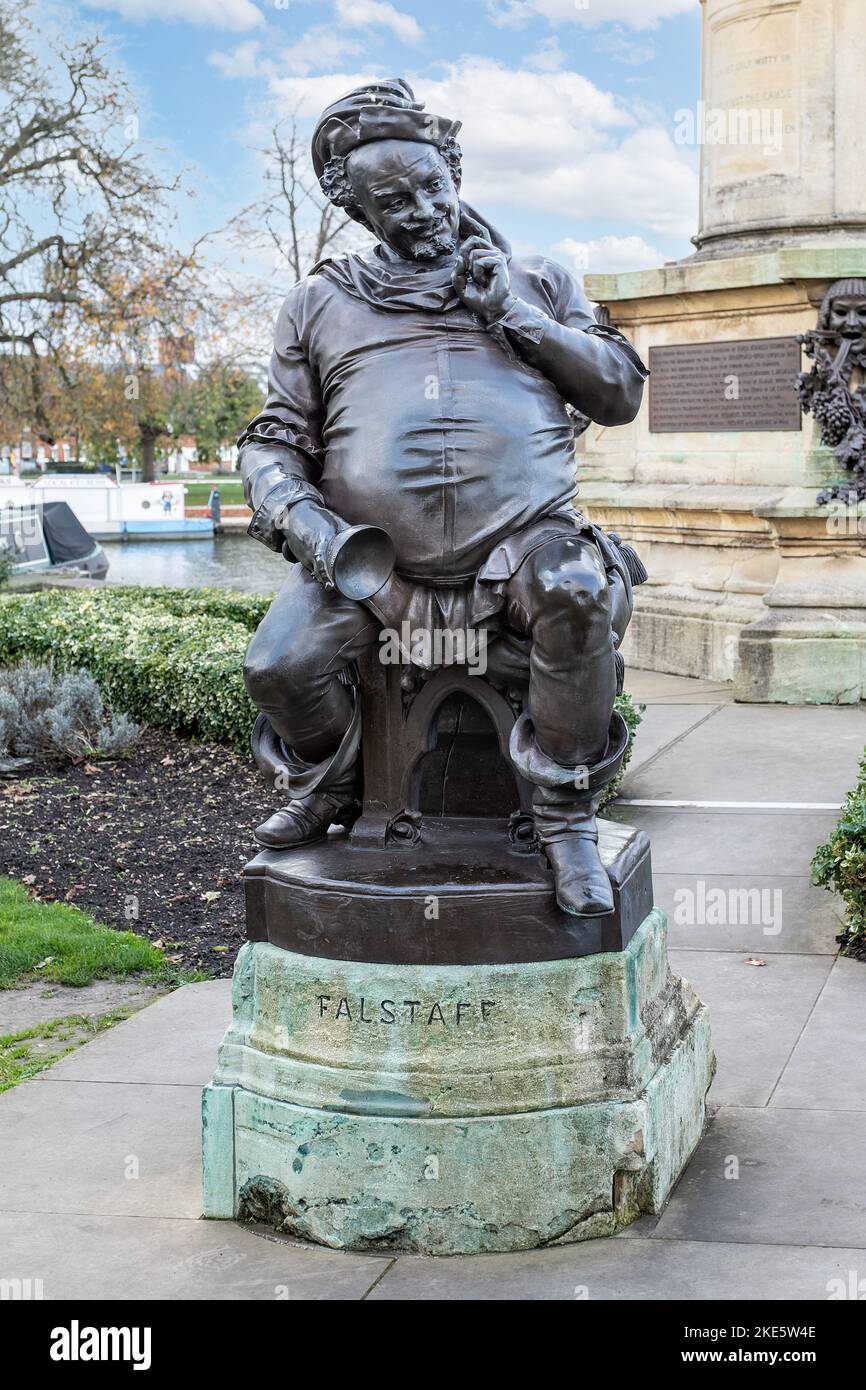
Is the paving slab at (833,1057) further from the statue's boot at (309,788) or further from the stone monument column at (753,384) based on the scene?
the stone monument column at (753,384)

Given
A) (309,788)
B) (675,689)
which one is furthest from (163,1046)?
(675,689)

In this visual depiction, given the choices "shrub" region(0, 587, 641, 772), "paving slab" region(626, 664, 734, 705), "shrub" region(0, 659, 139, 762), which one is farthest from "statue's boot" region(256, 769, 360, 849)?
"paving slab" region(626, 664, 734, 705)

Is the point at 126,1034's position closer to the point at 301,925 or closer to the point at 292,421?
the point at 301,925

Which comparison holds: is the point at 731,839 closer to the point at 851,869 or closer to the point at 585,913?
the point at 851,869

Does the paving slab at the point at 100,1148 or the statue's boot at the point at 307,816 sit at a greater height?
the statue's boot at the point at 307,816

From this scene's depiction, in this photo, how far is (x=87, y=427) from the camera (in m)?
25.9

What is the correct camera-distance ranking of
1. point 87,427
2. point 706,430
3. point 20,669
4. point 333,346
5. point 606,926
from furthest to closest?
point 87,427 < point 706,430 < point 20,669 < point 333,346 < point 606,926

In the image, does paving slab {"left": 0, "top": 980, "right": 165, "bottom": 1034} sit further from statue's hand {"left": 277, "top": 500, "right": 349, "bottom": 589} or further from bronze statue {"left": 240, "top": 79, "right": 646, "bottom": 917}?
statue's hand {"left": 277, "top": 500, "right": 349, "bottom": 589}

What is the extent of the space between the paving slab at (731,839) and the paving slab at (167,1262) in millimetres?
3465

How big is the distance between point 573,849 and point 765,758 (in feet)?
17.1

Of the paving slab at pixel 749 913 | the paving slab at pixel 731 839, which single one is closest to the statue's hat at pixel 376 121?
the paving slab at pixel 749 913

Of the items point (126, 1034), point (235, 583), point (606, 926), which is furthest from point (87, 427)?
point (606, 926)

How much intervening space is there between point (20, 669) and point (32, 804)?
6.47 feet

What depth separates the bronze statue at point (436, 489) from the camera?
384cm
